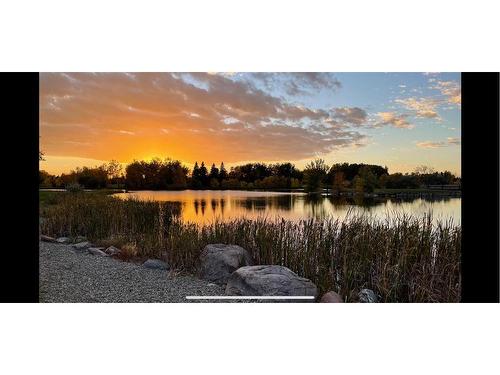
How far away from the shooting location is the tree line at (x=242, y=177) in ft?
14.5

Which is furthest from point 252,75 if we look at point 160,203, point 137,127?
point 160,203

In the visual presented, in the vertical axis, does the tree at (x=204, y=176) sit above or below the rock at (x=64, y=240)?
above

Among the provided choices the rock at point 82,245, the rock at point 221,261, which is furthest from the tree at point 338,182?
the rock at point 82,245

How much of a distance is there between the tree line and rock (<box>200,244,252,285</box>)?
2.40 feet

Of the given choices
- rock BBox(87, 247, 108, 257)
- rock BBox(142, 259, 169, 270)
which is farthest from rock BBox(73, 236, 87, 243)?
rock BBox(142, 259, 169, 270)

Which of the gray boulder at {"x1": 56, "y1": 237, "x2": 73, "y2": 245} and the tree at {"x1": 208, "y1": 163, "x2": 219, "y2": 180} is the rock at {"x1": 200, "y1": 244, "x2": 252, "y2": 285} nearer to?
the tree at {"x1": 208, "y1": 163, "x2": 219, "y2": 180}

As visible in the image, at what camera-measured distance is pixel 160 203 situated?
192 inches

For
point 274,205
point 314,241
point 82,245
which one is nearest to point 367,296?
point 314,241

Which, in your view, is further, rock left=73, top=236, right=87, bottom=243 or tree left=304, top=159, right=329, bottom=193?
rock left=73, top=236, right=87, bottom=243

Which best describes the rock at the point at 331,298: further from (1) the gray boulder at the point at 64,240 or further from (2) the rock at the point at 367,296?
(1) the gray boulder at the point at 64,240

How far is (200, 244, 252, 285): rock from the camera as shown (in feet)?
14.1

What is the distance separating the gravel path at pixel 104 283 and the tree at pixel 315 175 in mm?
1525

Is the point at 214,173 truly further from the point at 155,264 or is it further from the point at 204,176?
the point at 155,264
